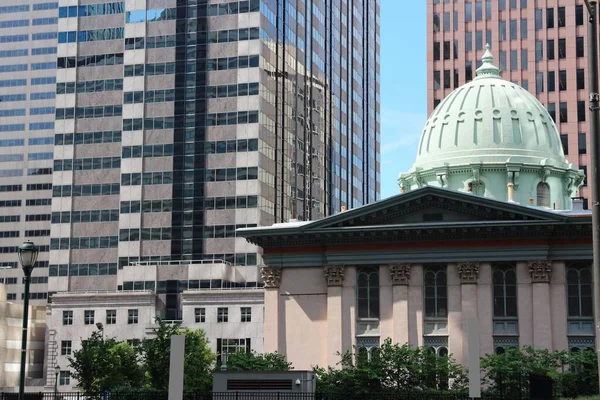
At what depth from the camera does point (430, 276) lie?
66.2 m

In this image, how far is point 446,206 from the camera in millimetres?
66062

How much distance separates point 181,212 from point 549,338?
65371 millimetres

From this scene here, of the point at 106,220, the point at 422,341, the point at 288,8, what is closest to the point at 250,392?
the point at 422,341

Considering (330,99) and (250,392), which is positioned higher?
(330,99)

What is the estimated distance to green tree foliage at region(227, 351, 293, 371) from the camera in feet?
206

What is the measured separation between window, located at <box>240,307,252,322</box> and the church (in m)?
42.8

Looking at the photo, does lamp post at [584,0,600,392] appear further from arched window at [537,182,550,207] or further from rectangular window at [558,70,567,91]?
rectangular window at [558,70,567,91]

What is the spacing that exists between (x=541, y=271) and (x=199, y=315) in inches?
2095

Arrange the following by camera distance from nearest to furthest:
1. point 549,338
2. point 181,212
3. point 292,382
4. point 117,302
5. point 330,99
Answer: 1. point 292,382
2. point 549,338
3. point 117,302
4. point 181,212
5. point 330,99

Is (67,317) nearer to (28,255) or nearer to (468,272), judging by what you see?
(468,272)

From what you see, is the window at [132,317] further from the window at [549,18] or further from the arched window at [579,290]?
the arched window at [579,290]

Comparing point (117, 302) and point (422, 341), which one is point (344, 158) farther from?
point (422, 341)

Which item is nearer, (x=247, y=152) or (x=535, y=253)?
(x=535, y=253)

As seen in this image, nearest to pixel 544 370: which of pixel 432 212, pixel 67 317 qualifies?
pixel 432 212
